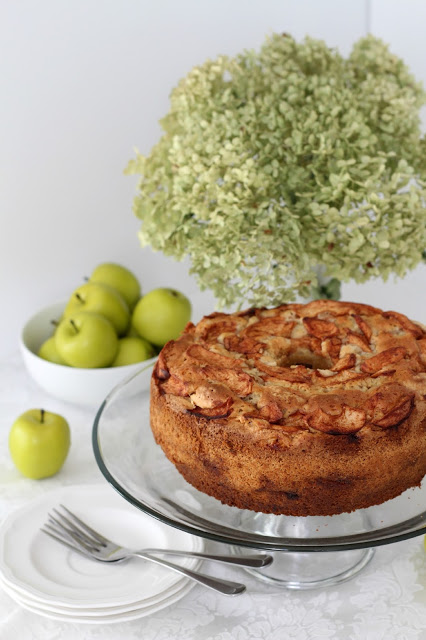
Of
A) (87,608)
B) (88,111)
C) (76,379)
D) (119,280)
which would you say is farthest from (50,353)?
(87,608)

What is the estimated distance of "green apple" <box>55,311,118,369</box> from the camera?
1.63m

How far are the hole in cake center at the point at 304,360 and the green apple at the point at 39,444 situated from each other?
46cm

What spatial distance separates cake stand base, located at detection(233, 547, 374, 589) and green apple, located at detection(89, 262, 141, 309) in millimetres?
781

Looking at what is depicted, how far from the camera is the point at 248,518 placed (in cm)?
124

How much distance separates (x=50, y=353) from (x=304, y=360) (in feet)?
2.18

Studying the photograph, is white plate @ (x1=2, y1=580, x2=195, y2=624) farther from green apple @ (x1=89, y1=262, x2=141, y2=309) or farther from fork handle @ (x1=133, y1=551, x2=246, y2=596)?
green apple @ (x1=89, y1=262, x2=141, y2=309)

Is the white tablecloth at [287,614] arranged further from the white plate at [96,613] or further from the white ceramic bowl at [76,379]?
the white ceramic bowl at [76,379]

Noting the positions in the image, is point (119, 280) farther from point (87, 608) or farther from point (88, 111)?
point (87, 608)

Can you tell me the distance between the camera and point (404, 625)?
1.12 metres

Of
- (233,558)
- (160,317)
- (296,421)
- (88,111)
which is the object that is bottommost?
(233,558)

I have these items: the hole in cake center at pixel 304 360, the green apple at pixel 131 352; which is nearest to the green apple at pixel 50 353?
the green apple at pixel 131 352

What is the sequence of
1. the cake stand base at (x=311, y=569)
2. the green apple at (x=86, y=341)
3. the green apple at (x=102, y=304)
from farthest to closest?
1. the green apple at (x=102, y=304)
2. the green apple at (x=86, y=341)
3. the cake stand base at (x=311, y=569)

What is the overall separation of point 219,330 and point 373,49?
2.24ft

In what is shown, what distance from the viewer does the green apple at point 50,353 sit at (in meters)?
1.71
